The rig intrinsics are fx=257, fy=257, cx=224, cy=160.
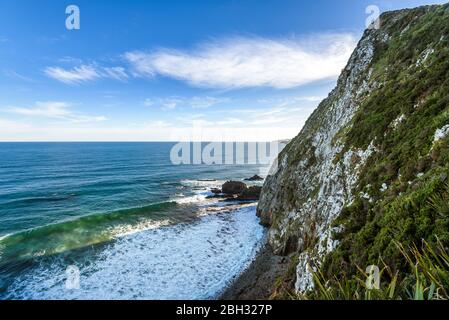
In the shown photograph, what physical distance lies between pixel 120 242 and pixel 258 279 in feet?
53.0

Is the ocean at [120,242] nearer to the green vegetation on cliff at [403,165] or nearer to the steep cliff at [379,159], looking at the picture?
the steep cliff at [379,159]

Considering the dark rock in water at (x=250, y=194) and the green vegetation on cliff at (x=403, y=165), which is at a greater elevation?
the green vegetation on cliff at (x=403, y=165)

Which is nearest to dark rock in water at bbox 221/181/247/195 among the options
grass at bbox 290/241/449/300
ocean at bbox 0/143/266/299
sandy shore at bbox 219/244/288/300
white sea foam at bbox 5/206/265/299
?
ocean at bbox 0/143/266/299

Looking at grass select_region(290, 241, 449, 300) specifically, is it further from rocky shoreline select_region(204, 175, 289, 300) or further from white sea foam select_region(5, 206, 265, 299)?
white sea foam select_region(5, 206, 265, 299)

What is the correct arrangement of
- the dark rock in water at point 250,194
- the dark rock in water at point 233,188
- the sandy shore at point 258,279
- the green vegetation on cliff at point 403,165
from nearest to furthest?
the green vegetation on cliff at point 403,165
the sandy shore at point 258,279
the dark rock in water at point 250,194
the dark rock in water at point 233,188

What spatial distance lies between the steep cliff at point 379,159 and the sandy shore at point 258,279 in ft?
4.61

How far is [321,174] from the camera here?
60.6ft

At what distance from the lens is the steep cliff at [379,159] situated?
7207 mm

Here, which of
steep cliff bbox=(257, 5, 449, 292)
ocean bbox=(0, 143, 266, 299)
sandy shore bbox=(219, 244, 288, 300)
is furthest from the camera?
ocean bbox=(0, 143, 266, 299)

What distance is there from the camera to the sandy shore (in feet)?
55.3

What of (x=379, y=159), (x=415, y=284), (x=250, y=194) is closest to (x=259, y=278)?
(x=379, y=159)

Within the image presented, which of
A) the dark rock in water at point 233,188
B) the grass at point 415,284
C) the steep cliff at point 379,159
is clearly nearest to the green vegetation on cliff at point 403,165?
the steep cliff at point 379,159

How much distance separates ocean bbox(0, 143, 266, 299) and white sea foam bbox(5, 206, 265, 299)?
76mm

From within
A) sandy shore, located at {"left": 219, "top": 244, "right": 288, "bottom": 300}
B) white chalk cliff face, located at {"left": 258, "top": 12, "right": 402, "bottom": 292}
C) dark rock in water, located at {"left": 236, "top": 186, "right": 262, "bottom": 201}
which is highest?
white chalk cliff face, located at {"left": 258, "top": 12, "right": 402, "bottom": 292}
